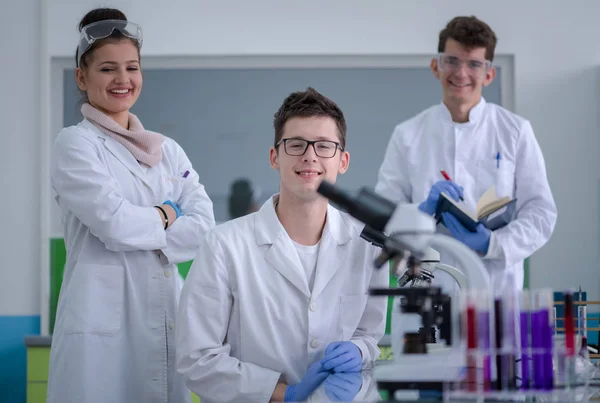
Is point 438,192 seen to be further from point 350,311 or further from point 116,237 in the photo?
point 116,237

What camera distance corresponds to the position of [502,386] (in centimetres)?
119

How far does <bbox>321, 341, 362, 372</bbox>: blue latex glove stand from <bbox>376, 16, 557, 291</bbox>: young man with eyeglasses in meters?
1.04

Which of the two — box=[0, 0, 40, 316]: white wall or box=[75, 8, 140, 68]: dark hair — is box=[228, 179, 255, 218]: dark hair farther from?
box=[75, 8, 140, 68]: dark hair

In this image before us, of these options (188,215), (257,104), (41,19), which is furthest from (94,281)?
(41,19)

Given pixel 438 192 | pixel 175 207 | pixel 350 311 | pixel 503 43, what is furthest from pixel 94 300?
pixel 503 43

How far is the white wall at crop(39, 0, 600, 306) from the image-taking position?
3850 millimetres

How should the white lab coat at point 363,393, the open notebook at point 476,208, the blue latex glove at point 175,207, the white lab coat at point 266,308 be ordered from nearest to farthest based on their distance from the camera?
the white lab coat at point 363,393
the white lab coat at point 266,308
the blue latex glove at point 175,207
the open notebook at point 476,208

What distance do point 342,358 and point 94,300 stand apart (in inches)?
31.8

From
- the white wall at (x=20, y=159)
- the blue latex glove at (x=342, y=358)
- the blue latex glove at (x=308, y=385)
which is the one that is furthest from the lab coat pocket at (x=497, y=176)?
the white wall at (x=20, y=159)

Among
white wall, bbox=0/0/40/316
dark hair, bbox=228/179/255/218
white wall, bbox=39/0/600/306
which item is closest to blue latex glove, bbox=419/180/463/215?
white wall, bbox=39/0/600/306

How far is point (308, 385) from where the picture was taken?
1.66 meters

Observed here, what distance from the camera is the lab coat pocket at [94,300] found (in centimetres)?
211

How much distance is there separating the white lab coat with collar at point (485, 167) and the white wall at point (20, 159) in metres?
1.97

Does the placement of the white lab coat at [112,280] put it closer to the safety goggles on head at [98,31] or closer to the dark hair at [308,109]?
the safety goggles on head at [98,31]
